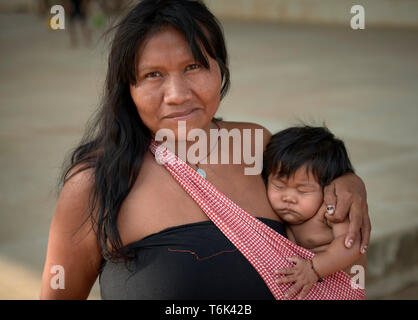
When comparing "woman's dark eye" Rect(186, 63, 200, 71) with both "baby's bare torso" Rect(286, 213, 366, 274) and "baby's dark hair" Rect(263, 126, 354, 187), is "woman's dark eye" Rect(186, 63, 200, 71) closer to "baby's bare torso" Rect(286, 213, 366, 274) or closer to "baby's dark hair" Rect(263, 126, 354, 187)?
"baby's dark hair" Rect(263, 126, 354, 187)

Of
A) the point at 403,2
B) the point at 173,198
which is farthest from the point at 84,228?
the point at 403,2

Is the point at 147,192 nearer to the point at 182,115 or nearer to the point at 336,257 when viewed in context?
the point at 182,115

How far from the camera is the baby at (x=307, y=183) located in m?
1.98

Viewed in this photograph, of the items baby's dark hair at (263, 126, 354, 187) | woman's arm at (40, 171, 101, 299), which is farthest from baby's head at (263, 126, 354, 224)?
woman's arm at (40, 171, 101, 299)

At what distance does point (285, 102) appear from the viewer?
754 centimetres

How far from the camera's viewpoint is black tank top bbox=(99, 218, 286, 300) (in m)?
1.68

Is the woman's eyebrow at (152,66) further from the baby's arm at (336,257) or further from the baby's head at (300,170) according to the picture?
the baby's arm at (336,257)

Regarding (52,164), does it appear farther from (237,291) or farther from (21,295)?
(237,291)

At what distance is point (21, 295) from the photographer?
10.5 feet

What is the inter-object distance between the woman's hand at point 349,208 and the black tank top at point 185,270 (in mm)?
329

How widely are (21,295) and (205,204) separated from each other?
178 centimetres

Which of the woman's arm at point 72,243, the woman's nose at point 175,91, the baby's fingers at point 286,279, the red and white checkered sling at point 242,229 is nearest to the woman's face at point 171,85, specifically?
the woman's nose at point 175,91

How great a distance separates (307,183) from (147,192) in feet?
1.75

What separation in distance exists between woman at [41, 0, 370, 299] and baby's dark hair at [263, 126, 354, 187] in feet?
0.66
